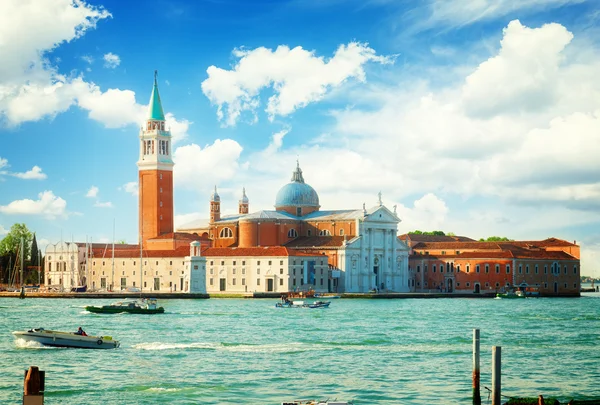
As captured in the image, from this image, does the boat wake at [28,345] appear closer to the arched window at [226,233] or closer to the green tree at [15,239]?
the arched window at [226,233]

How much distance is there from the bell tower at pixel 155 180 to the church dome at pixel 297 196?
33.2 feet

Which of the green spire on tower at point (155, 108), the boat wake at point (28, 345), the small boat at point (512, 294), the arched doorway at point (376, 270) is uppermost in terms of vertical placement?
the green spire on tower at point (155, 108)

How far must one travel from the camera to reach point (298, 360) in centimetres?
2944

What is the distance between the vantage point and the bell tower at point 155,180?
88.6 meters

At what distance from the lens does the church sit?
255 feet

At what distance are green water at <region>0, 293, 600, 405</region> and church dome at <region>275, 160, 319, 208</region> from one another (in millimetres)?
41378

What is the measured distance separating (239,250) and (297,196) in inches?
533

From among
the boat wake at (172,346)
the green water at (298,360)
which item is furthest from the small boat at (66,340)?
the boat wake at (172,346)

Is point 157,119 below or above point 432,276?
above

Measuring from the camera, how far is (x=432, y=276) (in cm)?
8950

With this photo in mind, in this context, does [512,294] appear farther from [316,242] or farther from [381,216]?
[316,242]

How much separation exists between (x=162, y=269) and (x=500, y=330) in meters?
43.9

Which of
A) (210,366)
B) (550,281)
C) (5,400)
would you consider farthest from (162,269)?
(5,400)

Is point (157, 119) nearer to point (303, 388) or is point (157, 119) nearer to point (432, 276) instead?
point (432, 276)
